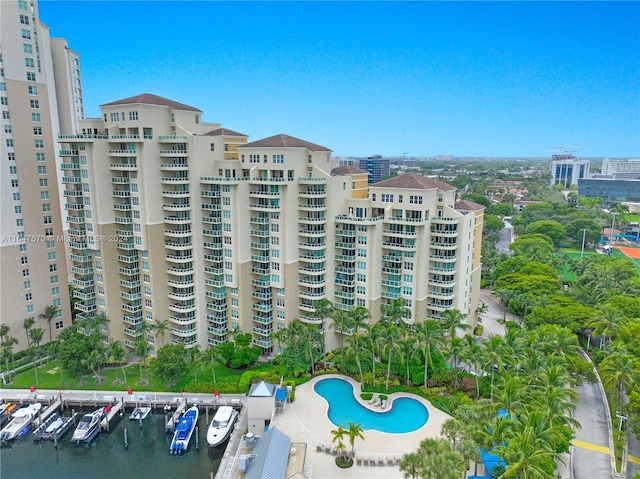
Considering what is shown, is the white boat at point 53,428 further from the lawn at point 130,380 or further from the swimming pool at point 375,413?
the swimming pool at point 375,413

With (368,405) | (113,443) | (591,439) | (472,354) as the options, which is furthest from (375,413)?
(113,443)

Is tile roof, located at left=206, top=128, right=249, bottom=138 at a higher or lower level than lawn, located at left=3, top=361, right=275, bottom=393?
higher

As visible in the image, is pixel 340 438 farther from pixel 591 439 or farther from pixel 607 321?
pixel 607 321

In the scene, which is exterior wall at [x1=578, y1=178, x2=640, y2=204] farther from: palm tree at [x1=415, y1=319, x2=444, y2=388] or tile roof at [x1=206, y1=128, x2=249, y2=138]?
tile roof at [x1=206, y1=128, x2=249, y2=138]

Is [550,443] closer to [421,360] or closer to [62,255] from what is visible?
[421,360]

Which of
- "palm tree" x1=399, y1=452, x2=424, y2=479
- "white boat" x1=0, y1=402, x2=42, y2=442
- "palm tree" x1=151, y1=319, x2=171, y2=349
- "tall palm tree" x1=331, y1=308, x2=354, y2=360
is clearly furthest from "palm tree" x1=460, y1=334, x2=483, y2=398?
"white boat" x1=0, y1=402, x2=42, y2=442

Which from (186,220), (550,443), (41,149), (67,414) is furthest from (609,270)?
(41,149)
